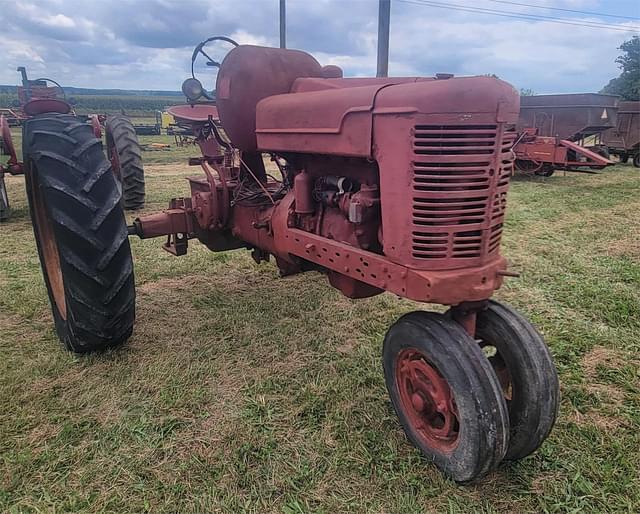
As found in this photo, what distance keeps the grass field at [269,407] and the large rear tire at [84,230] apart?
0.96ft

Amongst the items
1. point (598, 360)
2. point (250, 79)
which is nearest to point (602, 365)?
point (598, 360)

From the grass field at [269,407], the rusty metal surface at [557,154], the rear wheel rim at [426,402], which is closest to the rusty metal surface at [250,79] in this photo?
the grass field at [269,407]

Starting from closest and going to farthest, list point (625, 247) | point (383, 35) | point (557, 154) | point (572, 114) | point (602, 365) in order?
point (602, 365) → point (625, 247) → point (383, 35) → point (557, 154) → point (572, 114)

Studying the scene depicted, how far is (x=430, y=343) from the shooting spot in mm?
1976

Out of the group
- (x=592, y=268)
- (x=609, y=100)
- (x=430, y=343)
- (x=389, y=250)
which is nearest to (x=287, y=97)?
(x=389, y=250)

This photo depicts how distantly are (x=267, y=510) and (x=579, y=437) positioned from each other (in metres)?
1.45

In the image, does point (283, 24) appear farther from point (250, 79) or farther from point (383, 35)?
point (250, 79)

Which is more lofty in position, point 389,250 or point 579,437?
point 389,250

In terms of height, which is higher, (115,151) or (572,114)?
(572,114)

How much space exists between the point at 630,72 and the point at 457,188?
35232 millimetres

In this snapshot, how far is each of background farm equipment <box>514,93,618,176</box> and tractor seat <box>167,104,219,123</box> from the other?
28.9ft

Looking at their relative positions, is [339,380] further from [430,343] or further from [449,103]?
[449,103]

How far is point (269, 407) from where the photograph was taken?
8.36ft

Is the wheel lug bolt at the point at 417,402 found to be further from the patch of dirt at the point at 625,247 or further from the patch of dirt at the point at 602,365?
the patch of dirt at the point at 625,247
